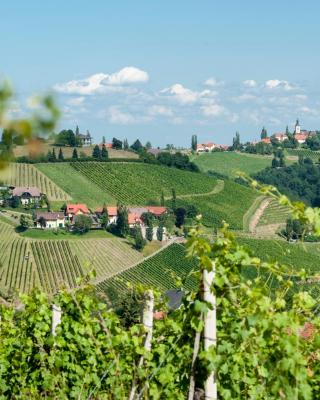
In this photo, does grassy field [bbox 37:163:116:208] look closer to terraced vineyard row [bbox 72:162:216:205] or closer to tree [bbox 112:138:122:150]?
terraced vineyard row [bbox 72:162:216:205]

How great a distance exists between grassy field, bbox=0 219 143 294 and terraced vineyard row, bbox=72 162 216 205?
15859 mm

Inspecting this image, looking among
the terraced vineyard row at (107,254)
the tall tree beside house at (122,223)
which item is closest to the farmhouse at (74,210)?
the tall tree beside house at (122,223)

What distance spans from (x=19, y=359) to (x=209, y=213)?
73065 mm

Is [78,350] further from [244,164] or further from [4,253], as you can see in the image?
[244,164]

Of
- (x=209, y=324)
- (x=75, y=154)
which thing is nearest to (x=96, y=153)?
(x=75, y=154)

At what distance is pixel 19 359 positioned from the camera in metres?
6.94

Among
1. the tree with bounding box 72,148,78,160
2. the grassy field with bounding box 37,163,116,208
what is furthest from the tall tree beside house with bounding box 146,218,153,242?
the tree with bounding box 72,148,78,160

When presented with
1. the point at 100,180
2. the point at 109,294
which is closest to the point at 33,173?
the point at 100,180

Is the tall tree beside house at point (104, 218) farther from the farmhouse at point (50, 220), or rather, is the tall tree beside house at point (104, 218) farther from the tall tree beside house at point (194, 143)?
the tall tree beside house at point (194, 143)

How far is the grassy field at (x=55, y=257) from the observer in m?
54.6

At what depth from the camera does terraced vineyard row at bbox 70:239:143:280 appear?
6088 cm

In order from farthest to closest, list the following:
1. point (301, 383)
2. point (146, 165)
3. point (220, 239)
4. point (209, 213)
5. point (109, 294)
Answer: point (146, 165) → point (209, 213) → point (109, 294) → point (220, 239) → point (301, 383)

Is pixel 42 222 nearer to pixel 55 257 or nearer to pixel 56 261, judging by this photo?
pixel 55 257

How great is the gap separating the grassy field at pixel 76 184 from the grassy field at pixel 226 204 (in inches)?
361
